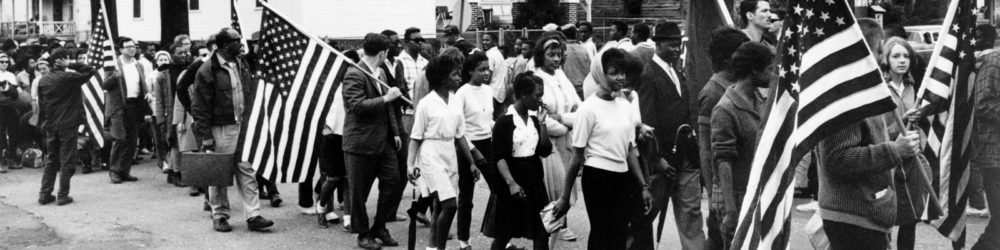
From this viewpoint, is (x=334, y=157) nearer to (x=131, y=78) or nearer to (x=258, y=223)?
(x=258, y=223)

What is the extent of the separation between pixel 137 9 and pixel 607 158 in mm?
42724

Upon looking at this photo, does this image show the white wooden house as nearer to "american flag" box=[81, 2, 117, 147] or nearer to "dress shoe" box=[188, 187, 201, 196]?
"american flag" box=[81, 2, 117, 147]

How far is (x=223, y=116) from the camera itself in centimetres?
1093

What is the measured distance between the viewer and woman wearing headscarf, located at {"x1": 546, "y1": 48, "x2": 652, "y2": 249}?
7375mm

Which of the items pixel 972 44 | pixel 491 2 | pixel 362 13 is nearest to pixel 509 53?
pixel 972 44

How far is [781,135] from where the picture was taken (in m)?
5.24

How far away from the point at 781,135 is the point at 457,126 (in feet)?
12.3

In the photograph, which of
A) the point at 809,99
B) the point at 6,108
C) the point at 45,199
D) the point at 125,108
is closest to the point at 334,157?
the point at 45,199

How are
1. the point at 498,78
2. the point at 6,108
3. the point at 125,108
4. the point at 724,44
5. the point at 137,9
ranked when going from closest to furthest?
the point at 724,44
the point at 498,78
the point at 125,108
the point at 6,108
the point at 137,9

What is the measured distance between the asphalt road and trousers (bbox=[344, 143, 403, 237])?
353 mm

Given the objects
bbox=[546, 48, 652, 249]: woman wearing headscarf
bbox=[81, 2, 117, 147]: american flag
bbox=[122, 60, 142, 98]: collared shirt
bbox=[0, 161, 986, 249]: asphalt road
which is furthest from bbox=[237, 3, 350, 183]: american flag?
bbox=[122, 60, 142, 98]: collared shirt

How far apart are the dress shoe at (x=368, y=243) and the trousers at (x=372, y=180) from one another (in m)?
0.04

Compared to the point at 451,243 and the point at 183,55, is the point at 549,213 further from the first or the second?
the point at 183,55

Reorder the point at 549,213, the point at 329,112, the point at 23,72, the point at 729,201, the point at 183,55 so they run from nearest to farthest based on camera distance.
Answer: the point at 729,201, the point at 549,213, the point at 329,112, the point at 183,55, the point at 23,72
